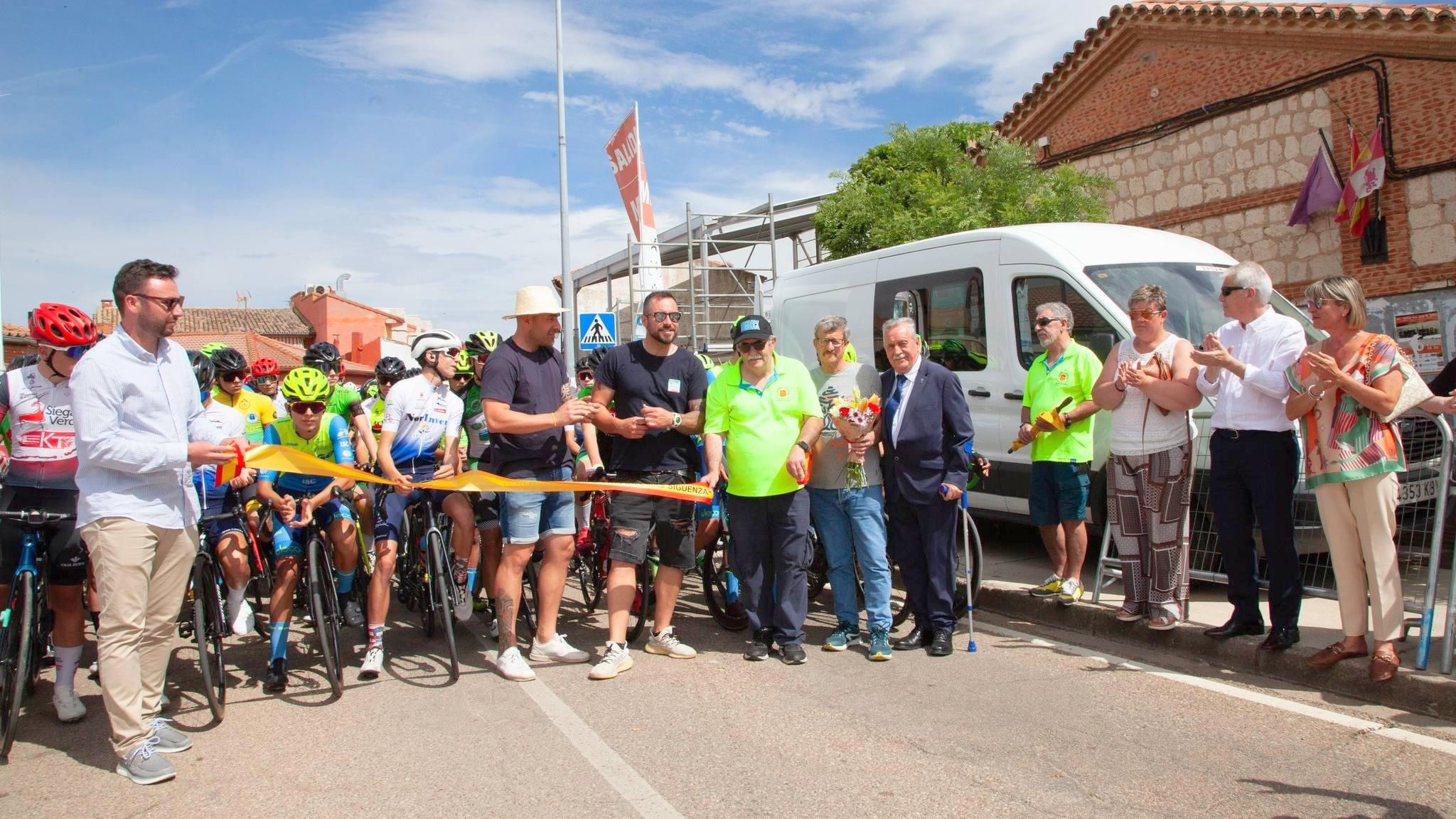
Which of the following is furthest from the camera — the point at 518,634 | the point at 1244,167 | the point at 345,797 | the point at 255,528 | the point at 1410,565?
the point at 1244,167

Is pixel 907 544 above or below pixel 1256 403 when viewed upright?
below

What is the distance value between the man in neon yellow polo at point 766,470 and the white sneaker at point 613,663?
2.33 feet

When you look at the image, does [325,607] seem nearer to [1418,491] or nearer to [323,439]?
[323,439]

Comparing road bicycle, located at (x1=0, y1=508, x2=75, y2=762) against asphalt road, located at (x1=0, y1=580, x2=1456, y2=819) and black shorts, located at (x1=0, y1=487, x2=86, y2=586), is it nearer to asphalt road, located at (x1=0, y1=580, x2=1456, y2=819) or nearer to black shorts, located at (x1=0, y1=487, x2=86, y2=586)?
black shorts, located at (x1=0, y1=487, x2=86, y2=586)

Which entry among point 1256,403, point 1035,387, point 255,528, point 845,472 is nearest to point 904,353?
point 845,472

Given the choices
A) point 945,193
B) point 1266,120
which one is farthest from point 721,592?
point 1266,120

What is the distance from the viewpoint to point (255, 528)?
6375 mm

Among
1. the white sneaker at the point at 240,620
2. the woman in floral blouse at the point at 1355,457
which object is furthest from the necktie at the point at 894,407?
the white sneaker at the point at 240,620

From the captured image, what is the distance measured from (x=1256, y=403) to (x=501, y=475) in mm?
4111

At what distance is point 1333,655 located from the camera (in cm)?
490

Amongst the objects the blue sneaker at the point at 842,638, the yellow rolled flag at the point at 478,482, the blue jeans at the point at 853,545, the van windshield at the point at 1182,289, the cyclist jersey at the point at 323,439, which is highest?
the van windshield at the point at 1182,289

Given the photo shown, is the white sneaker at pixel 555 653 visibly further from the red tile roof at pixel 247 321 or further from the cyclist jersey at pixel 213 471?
the red tile roof at pixel 247 321

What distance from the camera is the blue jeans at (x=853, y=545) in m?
5.88

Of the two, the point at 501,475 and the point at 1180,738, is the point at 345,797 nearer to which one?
the point at 501,475
